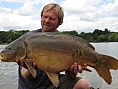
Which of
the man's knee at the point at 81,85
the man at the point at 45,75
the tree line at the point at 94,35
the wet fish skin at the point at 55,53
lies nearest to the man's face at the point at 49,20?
the man at the point at 45,75

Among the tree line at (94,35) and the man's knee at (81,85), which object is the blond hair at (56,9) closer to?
the man's knee at (81,85)

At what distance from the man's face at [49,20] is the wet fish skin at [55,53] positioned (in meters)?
0.57

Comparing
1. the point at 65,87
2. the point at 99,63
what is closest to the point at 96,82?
the point at 65,87

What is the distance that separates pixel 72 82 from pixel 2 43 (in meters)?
64.1

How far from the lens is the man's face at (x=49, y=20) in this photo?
4336 millimetres

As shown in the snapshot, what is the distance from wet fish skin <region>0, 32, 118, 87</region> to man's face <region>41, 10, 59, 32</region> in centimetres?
57

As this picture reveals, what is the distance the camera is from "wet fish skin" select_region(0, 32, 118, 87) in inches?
140

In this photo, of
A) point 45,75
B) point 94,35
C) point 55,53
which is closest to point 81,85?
point 45,75

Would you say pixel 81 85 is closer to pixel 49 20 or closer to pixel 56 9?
pixel 49 20

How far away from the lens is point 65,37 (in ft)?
12.4

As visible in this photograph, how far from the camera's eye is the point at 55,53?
11.7 feet

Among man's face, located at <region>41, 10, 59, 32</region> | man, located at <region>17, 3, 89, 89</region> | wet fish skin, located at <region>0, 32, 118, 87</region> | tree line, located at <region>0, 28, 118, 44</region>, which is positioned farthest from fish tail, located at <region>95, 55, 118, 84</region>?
tree line, located at <region>0, 28, 118, 44</region>

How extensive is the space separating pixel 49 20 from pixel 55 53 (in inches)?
37.1

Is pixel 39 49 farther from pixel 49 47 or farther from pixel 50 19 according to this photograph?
pixel 50 19
